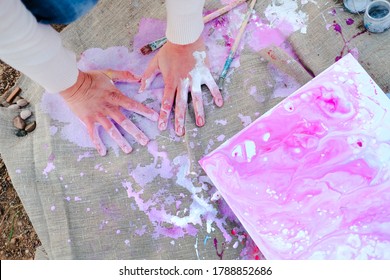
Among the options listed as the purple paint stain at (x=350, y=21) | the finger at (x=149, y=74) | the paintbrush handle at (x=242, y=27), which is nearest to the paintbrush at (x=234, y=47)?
the paintbrush handle at (x=242, y=27)

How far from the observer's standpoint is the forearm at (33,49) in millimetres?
1099

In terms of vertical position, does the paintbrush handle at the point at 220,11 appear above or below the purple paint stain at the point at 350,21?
above

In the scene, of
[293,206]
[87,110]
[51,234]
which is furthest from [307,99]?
[51,234]

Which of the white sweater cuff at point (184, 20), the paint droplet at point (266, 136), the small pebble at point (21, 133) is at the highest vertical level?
the white sweater cuff at point (184, 20)

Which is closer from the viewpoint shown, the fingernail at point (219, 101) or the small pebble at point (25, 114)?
the fingernail at point (219, 101)

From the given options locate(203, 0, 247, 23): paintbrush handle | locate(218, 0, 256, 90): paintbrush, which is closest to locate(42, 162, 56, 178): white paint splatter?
locate(218, 0, 256, 90): paintbrush

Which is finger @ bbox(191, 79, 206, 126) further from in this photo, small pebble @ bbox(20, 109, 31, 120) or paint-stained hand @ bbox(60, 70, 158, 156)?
small pebble @ bbox(20, 109, 31, 120)

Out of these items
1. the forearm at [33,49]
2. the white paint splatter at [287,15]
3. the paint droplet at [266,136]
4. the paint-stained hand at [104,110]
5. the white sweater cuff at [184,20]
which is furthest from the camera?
the white paint splatter at [287,15]

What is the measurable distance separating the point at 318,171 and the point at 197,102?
1.49 feet

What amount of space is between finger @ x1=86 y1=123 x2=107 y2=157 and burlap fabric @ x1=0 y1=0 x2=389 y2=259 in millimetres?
27

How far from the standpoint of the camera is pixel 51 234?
163cm

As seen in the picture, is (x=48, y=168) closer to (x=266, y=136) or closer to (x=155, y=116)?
(x=155, y=116)

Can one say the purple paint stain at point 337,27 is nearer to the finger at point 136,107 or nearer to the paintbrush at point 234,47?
the paintbrush at point 234,47
